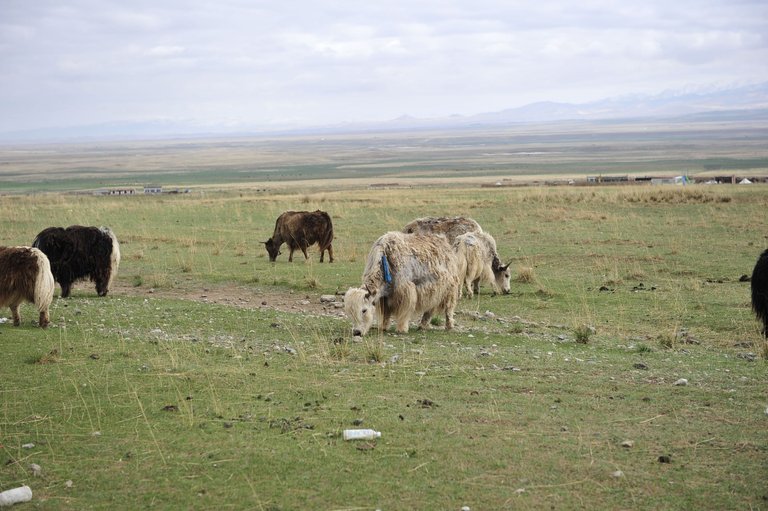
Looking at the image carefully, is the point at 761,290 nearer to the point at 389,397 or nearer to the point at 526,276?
the point at 389,397

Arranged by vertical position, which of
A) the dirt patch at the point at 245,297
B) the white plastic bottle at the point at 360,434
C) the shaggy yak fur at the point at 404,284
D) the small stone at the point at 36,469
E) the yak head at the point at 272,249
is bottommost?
the dirt patch at the point at 245,297

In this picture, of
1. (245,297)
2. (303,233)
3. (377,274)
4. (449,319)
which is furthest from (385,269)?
(303,233)

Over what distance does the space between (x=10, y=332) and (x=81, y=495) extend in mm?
6982

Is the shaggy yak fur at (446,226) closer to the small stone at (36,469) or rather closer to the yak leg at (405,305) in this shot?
the yak leg at (405,305)

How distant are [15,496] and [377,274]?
7.54m

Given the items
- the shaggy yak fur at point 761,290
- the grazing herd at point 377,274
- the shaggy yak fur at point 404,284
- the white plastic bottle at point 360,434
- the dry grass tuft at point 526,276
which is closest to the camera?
the white plastic bottle at point 360,434

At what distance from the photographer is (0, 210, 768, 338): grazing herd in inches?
496

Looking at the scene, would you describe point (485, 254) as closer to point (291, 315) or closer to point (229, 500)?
point (291, 315)

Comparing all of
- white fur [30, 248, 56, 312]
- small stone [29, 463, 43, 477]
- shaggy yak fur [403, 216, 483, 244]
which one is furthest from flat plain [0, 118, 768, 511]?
shaggy yak fur [403, 216, 483, 244]

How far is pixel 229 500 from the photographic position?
21.0 feet

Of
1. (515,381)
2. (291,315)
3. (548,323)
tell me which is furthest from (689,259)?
(515,381)

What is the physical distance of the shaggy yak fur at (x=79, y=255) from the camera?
17.0 meters

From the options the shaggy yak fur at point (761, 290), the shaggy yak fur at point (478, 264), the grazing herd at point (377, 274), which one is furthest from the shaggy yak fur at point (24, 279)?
the shaggy yak fur at point (761, 290)

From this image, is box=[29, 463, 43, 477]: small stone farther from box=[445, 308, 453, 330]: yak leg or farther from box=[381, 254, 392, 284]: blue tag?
box=[445, 308, 453, 330]: yak leg
